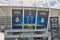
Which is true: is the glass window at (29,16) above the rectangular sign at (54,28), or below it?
above

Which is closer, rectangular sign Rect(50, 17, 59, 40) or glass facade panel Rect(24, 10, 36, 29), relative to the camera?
glass facade panel Rect(24, 10, 36, 29)

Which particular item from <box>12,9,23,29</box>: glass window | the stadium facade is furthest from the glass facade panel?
<box>12,9,23,29</box>: glass window

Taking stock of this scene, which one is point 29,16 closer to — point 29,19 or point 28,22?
point 29,19

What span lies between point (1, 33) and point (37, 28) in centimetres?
208

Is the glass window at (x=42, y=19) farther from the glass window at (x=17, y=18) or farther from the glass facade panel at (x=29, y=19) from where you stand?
the glass window at (x=17, y=18)

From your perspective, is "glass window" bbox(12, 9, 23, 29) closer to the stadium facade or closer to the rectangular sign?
the stadium facade

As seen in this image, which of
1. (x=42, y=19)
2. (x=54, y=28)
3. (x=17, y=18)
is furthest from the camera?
(x=54, y=28)

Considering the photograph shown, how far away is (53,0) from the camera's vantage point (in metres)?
9.10

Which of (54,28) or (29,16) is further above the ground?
(29,16)

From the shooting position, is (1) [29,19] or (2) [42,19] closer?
(1) [29,19]

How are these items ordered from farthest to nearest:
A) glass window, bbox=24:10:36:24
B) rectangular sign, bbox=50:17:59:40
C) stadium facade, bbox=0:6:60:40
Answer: rectangular sign, bbox=50:17:59:40 → glass window, bbox=24:10:36:24 → stadium facade, bbox=0:6:60:40

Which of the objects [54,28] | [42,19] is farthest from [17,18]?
[54,28]

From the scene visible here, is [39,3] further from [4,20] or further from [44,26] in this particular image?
[4,20]

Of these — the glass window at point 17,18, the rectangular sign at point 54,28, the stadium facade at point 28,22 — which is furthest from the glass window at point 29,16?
the rectangular sign at point 54,28
